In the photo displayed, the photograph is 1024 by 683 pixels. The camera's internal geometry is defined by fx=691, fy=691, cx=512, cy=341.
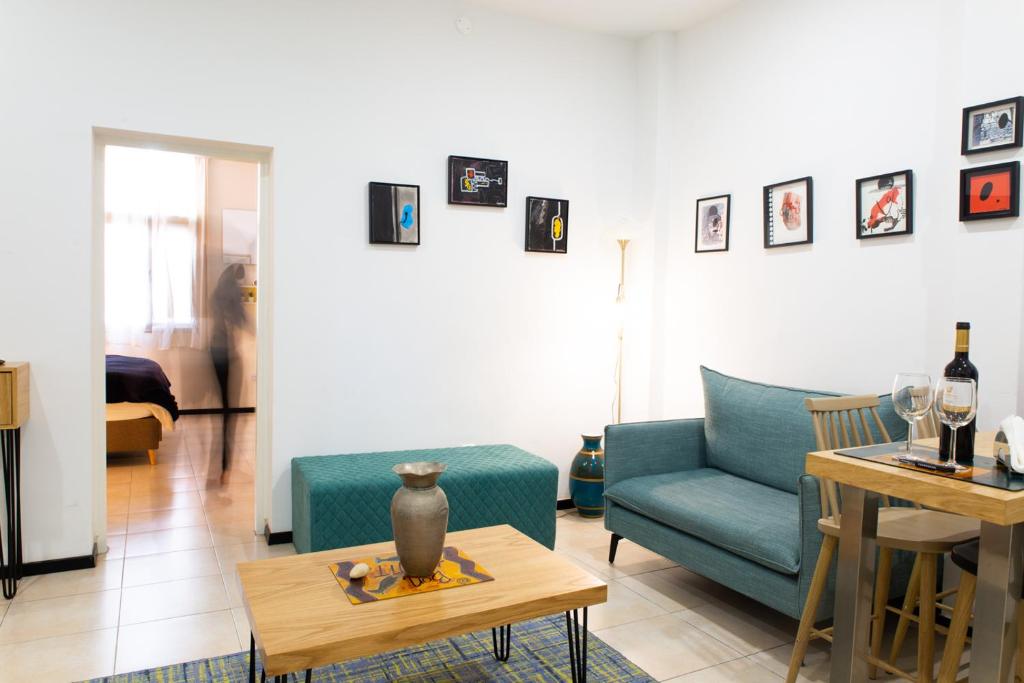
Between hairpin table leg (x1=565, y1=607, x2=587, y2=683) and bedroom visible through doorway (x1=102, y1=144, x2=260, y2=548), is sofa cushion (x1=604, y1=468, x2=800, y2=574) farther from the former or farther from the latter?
bedroom visible through doorway (x1=102, y1=144, x2=260, y2=548)

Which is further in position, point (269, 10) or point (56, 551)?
point (269, 10)

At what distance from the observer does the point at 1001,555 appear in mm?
1666

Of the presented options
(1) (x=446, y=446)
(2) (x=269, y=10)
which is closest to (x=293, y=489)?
(1) (x=446, y=446)

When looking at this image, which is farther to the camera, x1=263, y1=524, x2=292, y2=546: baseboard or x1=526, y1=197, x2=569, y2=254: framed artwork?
x1=526, y1=197, x2=569, y2=254: framed artwork

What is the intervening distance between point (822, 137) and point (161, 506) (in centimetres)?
417

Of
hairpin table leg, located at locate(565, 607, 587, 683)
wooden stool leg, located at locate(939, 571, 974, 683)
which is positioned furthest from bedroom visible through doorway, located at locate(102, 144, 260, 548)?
wooden stool leg, located at locate(939, 571, 974, 683)

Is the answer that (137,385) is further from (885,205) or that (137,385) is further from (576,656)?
(885,205)

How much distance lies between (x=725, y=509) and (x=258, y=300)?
2529mm

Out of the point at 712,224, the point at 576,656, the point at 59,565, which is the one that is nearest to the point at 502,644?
the point at 576,656

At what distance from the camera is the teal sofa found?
2.48m

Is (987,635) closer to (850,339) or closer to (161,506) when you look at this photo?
(850,339)

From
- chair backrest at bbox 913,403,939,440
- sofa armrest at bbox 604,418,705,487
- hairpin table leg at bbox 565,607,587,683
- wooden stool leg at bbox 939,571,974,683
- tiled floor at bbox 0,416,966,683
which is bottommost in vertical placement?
tiled floor at bbox 0,416,966,683

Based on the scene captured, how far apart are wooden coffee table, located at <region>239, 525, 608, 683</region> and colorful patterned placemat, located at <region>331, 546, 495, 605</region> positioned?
24 mm

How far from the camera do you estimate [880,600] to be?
2406 mm
